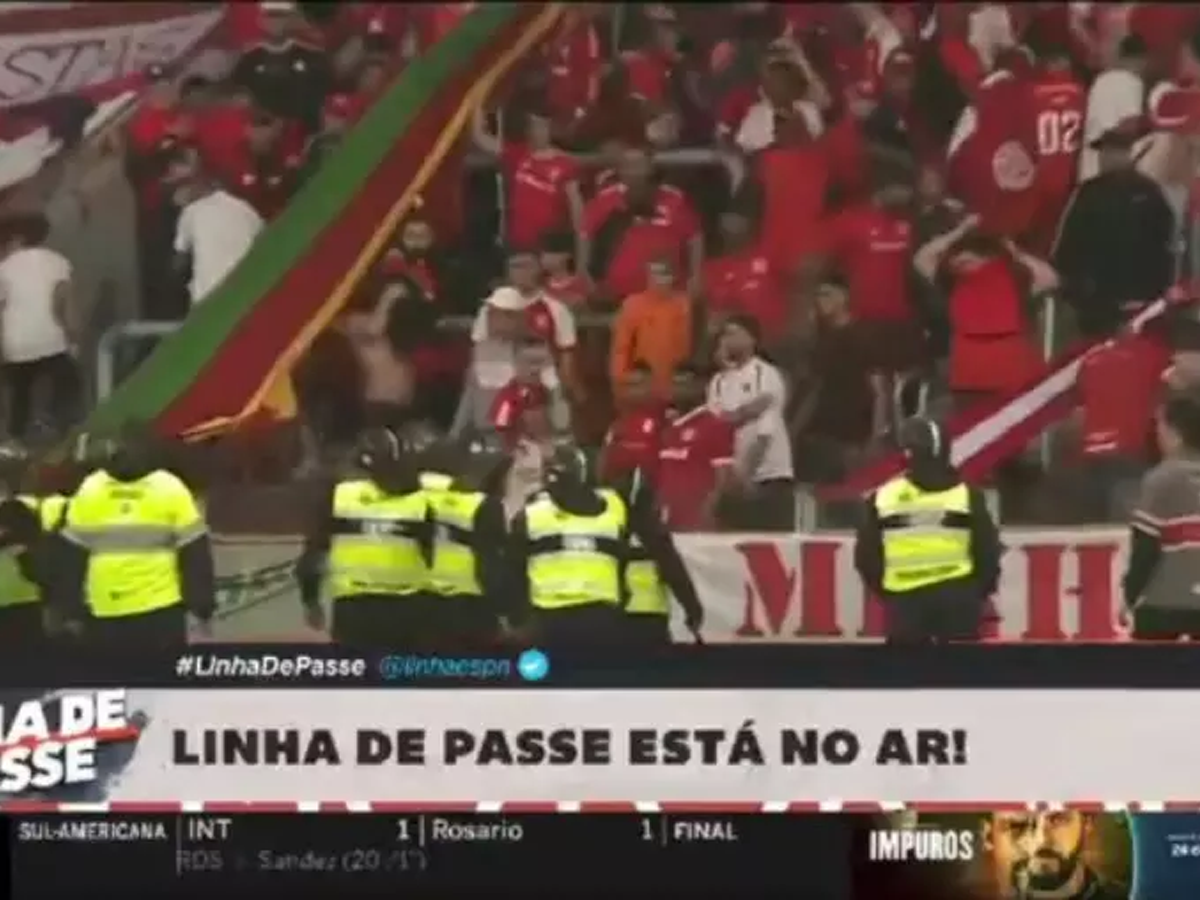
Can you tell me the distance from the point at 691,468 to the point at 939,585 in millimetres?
535

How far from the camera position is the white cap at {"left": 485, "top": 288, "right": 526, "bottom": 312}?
13.0 feet

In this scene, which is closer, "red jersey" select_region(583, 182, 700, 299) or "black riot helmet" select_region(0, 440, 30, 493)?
"black riot helmet" select_region(0, 440, 30, 493)

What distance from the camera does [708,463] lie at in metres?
3.84

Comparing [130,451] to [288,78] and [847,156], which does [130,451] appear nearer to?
[288,78]

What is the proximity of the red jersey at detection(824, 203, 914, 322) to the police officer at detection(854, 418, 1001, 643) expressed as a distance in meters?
0.33

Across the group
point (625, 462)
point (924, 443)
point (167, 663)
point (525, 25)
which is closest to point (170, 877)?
point (167, 663)

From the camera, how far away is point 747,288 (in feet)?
13.2

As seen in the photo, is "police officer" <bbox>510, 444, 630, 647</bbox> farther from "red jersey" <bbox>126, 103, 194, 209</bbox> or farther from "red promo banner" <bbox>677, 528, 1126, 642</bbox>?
"red jersey" <bbox>126, 103, 194, 209</bbox>

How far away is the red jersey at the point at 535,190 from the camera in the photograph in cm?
406

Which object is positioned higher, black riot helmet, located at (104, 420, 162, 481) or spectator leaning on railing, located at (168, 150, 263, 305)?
spectator leaning on railing, located at (168, 150, 263, 305)

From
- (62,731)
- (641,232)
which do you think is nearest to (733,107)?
(641,232)

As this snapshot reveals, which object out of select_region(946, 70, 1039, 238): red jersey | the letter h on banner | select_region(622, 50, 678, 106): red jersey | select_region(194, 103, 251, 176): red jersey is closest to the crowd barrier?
the letter h on banner

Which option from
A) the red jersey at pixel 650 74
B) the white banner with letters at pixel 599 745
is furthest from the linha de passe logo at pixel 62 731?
the red jersey at pixel 650 74

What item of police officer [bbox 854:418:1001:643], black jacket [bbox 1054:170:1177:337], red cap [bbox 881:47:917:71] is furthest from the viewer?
red cap [bbox 881:47:917:71]
